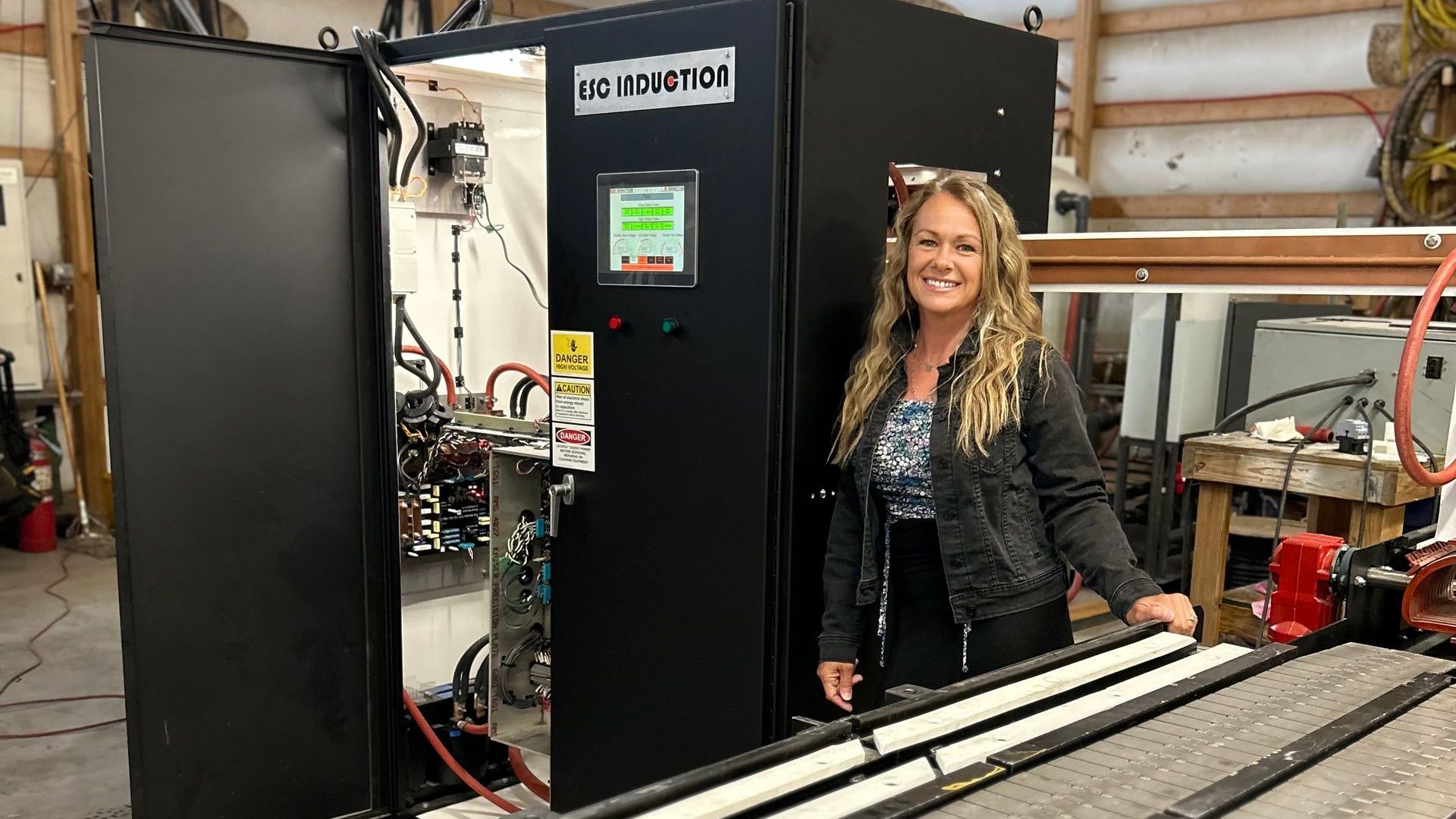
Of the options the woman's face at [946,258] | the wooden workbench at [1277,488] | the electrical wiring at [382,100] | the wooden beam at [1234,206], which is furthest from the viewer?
the wooden beam at [1234,206]

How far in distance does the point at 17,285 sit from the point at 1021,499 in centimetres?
483

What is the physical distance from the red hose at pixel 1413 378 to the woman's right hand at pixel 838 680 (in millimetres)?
845

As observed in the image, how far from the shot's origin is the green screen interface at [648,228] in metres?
1.90

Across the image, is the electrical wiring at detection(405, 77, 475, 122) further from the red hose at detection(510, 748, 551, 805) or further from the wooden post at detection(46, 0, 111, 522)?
the wooden post at detection(46, 0, 111, 522)

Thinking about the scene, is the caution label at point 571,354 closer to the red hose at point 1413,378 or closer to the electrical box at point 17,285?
the red hose at point 1413,378

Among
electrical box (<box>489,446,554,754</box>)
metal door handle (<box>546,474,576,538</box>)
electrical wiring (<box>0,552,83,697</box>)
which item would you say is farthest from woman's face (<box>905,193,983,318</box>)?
electrical wiring (<box>0,552,83,697</box>)

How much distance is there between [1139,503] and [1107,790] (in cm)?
480

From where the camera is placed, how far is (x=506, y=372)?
3.06m

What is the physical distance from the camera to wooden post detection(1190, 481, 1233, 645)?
3006mm

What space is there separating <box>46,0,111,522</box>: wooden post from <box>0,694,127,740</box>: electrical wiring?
186 cm

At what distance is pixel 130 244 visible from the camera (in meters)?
2.11

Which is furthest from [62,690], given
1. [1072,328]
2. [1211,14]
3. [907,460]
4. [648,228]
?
[1211,14]

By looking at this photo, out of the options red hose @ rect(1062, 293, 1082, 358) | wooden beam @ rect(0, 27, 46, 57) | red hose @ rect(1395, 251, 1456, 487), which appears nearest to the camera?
red hose @ rect(1395, 251, 1456, 487)

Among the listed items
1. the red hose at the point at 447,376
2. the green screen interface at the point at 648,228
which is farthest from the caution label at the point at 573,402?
the red hose at the point at 447,376
